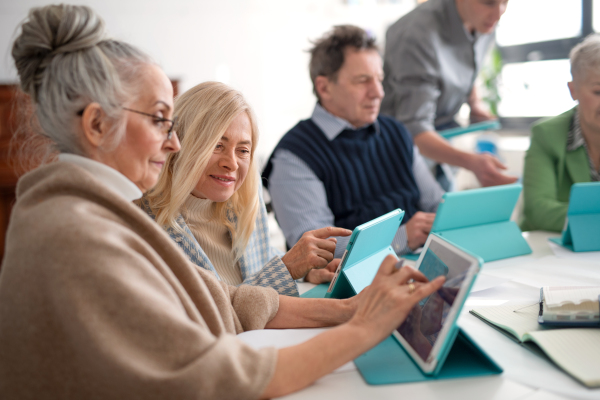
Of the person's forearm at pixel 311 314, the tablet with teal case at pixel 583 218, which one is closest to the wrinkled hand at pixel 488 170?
the tablet with teal case at pixel 583 218

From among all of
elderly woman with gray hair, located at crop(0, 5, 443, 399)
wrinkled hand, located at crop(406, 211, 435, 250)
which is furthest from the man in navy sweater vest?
elderly woman with gray hair, located at crop(0, 5, 443, 399)

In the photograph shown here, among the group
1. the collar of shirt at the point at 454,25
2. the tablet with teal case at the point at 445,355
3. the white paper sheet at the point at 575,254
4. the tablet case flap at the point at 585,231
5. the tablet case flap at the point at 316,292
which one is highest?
the collar of shirt at the point at 454,25

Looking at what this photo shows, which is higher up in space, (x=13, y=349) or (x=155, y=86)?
(x=155, y=86)

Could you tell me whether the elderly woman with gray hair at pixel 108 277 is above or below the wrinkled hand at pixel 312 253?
above

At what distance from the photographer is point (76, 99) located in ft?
2.54

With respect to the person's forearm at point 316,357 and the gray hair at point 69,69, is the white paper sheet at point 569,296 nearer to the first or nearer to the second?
the person's forearm at point 316,357

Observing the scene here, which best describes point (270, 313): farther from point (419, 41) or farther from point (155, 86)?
point (419, 41)

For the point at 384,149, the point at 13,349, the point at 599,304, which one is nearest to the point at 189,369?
the point at 13,349

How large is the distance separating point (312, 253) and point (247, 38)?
128 inches

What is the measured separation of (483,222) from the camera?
1470mm

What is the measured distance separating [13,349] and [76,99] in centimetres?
39

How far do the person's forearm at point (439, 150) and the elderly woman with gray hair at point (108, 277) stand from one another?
135 centimetres

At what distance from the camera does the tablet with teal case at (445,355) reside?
72cm

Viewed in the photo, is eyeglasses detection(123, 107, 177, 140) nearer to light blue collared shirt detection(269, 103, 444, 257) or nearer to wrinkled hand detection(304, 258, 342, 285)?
wrinkled hand detection(304, 258, 342, 285)
